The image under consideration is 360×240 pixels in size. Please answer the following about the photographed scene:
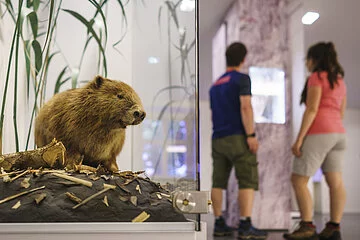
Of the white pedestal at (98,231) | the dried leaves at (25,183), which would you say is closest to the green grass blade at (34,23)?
the dried leaves at (25,183)

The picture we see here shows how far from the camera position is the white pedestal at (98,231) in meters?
0.80

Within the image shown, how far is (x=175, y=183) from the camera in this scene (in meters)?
0.95

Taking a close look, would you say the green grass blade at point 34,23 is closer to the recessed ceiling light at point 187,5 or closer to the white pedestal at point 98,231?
the recessed ceiling light at point 187,5

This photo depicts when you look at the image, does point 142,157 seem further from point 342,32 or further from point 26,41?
point 342,32

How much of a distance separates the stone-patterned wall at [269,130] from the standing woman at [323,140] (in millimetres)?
876

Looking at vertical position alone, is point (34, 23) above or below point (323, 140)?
above

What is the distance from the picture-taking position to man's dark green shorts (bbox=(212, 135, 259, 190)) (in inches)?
117

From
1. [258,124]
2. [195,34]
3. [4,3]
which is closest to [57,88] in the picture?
[4,3]

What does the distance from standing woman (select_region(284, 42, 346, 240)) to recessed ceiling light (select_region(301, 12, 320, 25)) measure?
0.99m

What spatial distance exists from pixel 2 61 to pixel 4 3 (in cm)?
14

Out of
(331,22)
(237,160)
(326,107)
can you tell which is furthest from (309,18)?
(237,160)

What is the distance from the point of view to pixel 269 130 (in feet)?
12.9

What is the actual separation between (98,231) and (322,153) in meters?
2.28

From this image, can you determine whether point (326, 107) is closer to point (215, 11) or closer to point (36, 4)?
point (215, 11)
